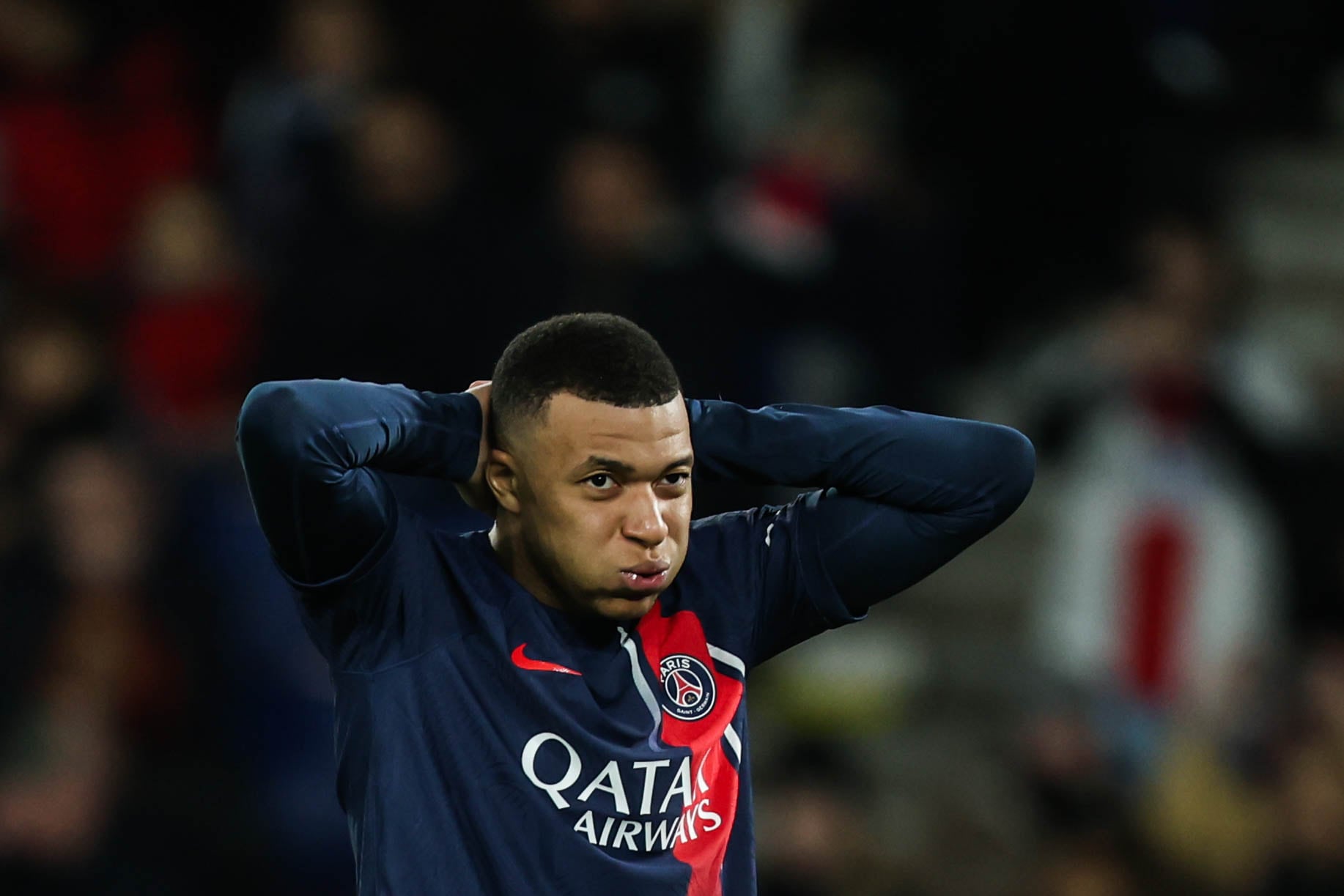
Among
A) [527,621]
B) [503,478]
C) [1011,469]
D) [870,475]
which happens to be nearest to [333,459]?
[503,478]

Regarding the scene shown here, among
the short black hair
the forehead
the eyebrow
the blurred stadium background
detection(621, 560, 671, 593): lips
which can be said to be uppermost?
the short black hair

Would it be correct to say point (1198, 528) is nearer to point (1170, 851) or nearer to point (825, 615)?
point (1170, 851)

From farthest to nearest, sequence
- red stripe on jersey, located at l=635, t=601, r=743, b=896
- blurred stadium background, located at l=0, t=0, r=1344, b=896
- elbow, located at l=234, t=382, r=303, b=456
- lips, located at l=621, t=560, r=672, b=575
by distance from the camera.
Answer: blurred stadium background, located at l=0, t=0, r=1344, b=896
red stripe on jersey, located at l=635, t=601, r=743, b=896
lips, located at l=621, t=560, r=672, b=575
elbow, located at l=234, t=382, r=303, b=456

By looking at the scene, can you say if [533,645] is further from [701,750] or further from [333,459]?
[333,459]

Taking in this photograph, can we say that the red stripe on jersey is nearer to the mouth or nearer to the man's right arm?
the mouth

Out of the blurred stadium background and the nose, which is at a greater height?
the nose

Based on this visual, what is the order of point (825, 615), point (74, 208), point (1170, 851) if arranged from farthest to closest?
point (74, 208) < point (1170, 851) < point (825, 615)

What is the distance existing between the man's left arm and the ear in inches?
11.5

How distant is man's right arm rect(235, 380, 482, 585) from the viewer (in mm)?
2557

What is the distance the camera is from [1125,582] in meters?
6.33

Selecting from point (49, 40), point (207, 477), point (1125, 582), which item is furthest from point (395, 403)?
point (49, 40)

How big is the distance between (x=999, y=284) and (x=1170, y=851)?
2.18m

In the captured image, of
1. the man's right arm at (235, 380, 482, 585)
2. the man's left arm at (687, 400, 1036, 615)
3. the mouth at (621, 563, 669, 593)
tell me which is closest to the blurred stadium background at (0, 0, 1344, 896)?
the man's left arm at (687, 400, 1036, 615)

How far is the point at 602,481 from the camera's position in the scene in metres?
2.67
